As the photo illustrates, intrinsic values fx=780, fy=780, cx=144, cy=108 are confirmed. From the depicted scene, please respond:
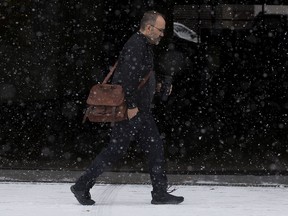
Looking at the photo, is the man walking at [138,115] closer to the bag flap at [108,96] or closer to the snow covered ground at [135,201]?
the bag flap at [108,96]

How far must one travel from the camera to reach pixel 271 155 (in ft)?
34.6

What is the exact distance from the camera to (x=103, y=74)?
A: 10.5 m

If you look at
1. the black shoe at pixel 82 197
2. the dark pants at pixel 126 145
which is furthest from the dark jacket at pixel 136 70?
the black shoe at pixel 82 197

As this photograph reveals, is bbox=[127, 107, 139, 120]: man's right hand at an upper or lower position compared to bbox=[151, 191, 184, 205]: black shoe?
upper

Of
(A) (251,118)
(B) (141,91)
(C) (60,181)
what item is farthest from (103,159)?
(A) (251,118)

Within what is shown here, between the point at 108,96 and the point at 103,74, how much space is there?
12.3ft

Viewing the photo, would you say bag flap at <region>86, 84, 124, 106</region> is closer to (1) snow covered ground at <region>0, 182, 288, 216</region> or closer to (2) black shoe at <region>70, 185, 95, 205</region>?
(2) black shoe at <region>70, 185, 95, 205</region>

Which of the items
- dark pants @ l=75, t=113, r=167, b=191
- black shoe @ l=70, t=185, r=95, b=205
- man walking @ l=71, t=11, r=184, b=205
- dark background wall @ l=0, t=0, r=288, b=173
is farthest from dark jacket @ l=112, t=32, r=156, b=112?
dark background wall @ l=0, t=0, r=288, b=173

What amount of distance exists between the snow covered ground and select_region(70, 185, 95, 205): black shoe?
0.05 metres

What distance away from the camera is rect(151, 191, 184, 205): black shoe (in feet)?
23.3

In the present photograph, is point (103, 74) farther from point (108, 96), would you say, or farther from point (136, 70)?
point (136, 70)

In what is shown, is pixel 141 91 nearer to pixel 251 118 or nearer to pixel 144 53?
pixel 144 53

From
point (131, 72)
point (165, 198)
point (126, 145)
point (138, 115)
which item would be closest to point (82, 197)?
point (126, 145)

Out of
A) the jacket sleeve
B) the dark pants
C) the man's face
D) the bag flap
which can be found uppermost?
the man's face
